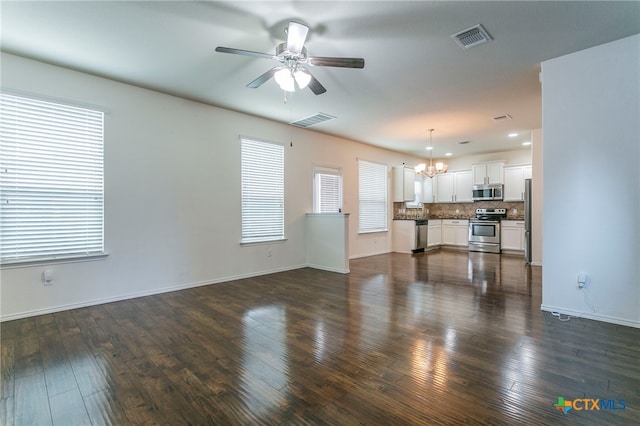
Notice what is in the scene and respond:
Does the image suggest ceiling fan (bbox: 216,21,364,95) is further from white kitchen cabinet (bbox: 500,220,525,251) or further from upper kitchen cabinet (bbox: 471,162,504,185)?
upper kitchen cabinet (bbox: 471,162,504,185)

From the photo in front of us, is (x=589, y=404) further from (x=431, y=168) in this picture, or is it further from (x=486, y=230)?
(x=486, y=230)

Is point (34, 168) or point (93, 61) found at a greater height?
point (93, 61)

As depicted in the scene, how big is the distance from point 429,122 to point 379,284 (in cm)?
324

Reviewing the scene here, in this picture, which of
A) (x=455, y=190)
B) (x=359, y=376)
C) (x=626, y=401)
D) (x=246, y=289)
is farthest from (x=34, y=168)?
(x=455, y=190)

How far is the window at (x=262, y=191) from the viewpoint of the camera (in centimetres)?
525

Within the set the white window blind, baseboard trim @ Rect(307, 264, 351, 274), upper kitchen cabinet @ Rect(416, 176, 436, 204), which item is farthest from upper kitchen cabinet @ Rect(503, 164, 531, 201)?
the white window blind

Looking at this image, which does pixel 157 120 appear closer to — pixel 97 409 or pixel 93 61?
pixel 93 61

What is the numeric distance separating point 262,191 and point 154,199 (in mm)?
1813

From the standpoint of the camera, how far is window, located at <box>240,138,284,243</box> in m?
5.25

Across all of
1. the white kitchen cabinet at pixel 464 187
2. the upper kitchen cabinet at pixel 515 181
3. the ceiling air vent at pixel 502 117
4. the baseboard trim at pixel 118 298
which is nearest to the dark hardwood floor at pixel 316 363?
the baseboard trim at pixel 118 298

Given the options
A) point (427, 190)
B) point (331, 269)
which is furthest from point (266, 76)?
point (427, 190)

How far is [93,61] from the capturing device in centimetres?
336

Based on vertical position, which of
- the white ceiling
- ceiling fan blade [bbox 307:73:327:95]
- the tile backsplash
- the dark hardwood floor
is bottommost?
the dark hardwood floor

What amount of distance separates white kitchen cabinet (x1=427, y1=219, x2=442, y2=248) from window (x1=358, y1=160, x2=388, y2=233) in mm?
1509
